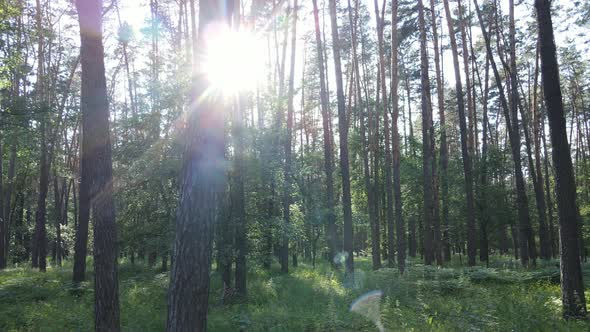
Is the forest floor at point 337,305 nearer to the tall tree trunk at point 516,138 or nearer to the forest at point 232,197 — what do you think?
the forest at point 232,197

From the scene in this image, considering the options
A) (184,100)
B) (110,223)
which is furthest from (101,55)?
(184,100)

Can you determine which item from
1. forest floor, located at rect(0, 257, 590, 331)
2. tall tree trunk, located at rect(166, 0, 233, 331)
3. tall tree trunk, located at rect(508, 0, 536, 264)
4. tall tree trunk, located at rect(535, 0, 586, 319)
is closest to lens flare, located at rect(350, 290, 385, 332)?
forest floor, located at rect(0, 257, 590, 331)

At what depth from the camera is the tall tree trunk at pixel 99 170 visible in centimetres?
589

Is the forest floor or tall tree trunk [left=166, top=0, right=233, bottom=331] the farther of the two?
the forest floor

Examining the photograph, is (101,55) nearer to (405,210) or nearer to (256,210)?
(256,210)

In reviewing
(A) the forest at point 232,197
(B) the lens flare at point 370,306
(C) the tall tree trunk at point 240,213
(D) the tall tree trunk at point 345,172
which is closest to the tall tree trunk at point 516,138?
(A) the forest at point 232,197

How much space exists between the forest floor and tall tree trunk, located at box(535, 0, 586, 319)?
50 centimetres

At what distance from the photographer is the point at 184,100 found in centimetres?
1204

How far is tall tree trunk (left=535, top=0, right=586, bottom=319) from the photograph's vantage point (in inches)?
288

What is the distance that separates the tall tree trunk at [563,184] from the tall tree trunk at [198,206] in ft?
22.3

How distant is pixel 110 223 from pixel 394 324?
5195 mm

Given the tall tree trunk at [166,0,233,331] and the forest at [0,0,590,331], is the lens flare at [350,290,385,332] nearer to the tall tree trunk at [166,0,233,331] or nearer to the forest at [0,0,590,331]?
the forest at [0,0,590,331]

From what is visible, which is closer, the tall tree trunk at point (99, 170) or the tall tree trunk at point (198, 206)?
the tall tree trunk at point (198, 206)

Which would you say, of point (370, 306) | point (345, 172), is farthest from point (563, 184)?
point (345, 172)
